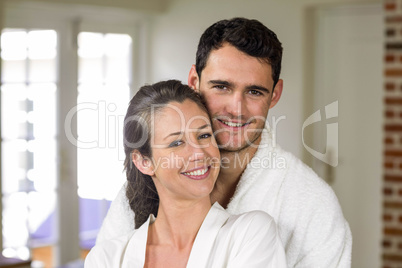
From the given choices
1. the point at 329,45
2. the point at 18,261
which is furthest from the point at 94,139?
the point at 329,45

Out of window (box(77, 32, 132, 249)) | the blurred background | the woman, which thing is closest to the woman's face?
the woman

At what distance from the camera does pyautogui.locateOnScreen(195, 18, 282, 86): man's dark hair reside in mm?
634

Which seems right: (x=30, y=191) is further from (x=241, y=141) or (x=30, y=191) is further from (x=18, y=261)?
(x=241, y=141)

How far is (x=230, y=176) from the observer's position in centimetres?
74

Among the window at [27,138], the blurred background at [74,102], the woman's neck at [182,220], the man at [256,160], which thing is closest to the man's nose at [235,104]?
the man at [256,160]

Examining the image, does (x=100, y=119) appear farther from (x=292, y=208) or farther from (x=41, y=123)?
(x=41, y=123)

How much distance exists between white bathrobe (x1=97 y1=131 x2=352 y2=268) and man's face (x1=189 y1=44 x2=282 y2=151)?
0.10 metres

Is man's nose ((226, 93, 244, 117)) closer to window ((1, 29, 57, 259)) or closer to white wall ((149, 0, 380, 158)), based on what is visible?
white wall ((149, 0, 380, 158))

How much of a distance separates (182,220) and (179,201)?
3cm

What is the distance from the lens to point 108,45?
5.72 feet

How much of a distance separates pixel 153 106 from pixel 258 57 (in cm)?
13

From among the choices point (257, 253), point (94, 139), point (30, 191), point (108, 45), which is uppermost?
point (108, 45)

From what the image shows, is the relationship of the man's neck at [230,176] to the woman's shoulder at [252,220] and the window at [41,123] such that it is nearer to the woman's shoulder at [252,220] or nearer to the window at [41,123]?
the woman's shoulder at [252,220]

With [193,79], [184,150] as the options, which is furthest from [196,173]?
[193,79]
